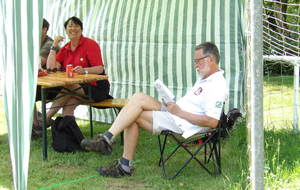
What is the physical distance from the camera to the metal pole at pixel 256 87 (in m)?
2.82

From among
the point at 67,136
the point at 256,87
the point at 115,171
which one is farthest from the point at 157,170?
the point at 256,87

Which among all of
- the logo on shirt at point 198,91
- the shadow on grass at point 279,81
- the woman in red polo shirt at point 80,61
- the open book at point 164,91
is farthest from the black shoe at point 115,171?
the shadow on grass at point 279,81

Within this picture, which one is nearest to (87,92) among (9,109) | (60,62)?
(60,62)

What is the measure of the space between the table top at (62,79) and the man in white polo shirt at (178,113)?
0.75 meters

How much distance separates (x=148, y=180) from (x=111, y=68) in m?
2.83

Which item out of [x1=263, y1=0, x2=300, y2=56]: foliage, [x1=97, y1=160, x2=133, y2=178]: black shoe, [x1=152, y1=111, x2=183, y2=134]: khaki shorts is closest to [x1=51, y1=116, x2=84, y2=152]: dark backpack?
[x1=97, y1=160, x2=133, y2=178]: black shoe

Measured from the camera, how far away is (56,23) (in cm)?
748

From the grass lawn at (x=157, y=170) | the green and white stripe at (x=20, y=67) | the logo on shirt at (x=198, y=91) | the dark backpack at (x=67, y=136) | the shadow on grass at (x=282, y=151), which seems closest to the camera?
the green and white stripe at (x=20, y=67)

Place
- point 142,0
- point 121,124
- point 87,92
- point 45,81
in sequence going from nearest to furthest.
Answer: point 121,124, point 45,81, point 87,92, point 142,0

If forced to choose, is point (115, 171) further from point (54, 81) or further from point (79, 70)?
point (79, 70)

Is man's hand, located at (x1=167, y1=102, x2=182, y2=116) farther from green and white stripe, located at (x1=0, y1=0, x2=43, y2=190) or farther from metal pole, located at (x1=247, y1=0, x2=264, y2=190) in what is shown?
green and white stripe, located at (x1=0, y1=0, x2=43, y2=190)

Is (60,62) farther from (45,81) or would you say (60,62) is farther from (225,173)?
(225,173)

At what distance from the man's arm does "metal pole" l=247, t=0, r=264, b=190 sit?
4.05 ft

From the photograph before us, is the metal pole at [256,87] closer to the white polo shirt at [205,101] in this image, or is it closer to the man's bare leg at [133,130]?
the white polo shirt at [205,101]
